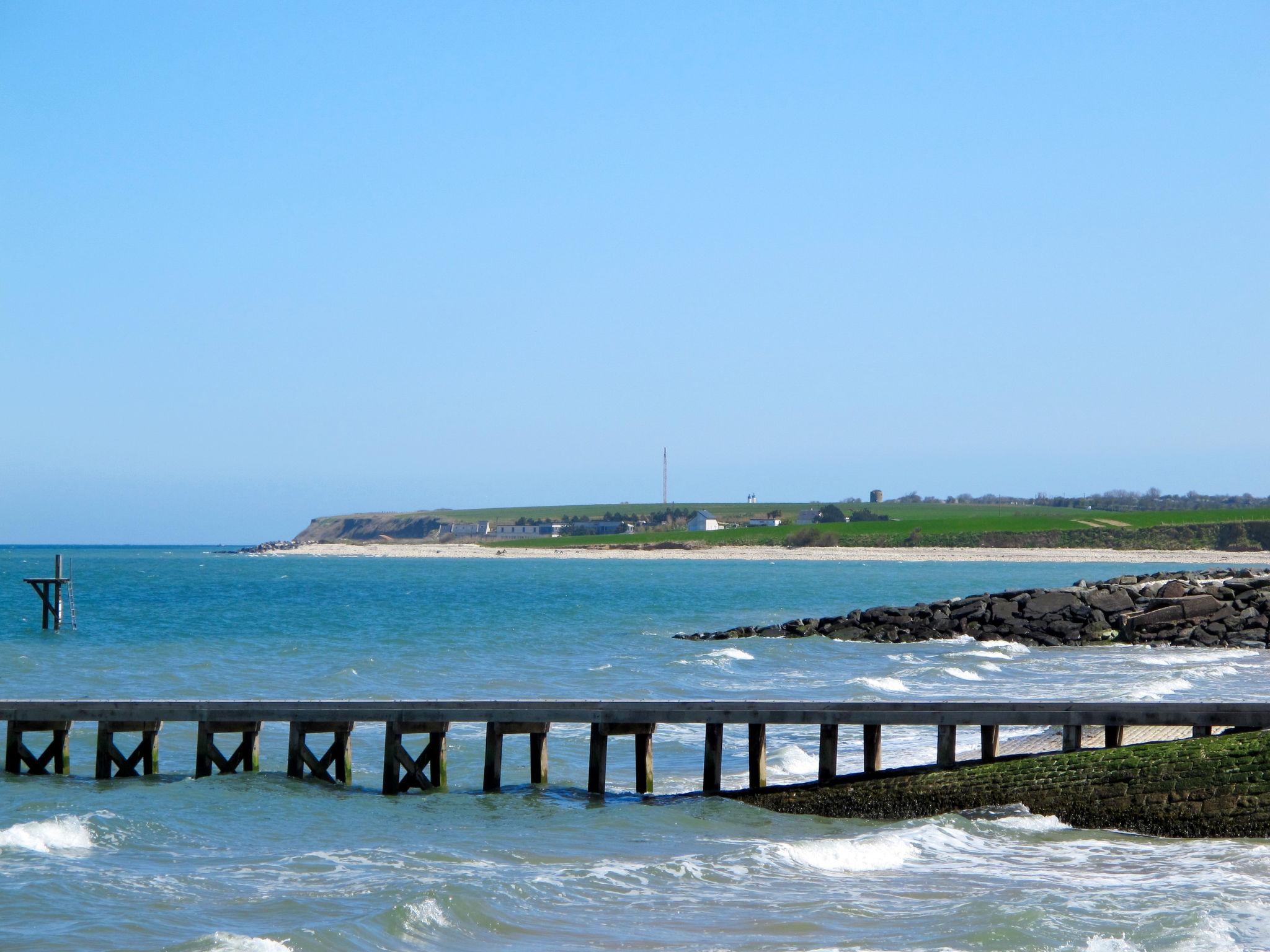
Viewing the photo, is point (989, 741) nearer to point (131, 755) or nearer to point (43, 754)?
point (131, 755)

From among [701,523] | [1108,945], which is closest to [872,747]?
[1108,945]

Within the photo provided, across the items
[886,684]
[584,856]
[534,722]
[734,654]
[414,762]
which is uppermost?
[534,722]

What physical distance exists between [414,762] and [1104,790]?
863 centimetres

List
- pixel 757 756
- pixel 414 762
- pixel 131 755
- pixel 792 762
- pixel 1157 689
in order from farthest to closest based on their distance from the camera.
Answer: pixel 1157 689
pixel 792 762
pixel 131 755
pixel 414 762
pixel 757 756

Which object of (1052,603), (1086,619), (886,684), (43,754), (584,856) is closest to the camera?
(584,856)

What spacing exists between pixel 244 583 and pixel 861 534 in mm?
86440

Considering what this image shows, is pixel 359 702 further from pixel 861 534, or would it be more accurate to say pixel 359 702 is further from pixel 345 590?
pixel 861 534

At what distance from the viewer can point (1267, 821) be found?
43.2ft

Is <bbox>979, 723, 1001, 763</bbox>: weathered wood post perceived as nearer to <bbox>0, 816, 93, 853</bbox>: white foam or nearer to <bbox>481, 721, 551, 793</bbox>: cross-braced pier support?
<bbox>481, 721, 551, 793</bbox>: cross-braced pier support

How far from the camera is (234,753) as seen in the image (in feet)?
59.3

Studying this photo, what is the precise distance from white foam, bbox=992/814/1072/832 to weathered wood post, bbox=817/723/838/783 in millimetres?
2059

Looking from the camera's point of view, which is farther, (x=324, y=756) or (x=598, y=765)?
(x=324, y=756)

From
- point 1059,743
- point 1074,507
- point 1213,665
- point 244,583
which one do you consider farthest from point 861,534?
point 1059,743

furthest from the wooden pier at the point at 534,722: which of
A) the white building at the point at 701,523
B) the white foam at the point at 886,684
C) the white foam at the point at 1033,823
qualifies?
the white building at the point at 701,523
